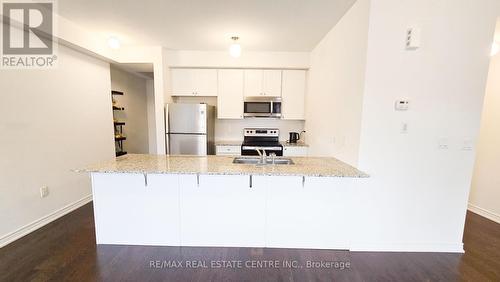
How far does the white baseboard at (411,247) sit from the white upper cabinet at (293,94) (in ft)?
7.96

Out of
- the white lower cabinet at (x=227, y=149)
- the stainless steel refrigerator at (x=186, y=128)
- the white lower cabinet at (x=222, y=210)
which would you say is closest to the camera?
the white lower cabinet at (x=222, y=210)

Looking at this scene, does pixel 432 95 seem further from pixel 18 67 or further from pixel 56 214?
pixel 56 214

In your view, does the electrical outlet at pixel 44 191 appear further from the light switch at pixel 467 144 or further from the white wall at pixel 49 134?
the light switch at pixel 467 144

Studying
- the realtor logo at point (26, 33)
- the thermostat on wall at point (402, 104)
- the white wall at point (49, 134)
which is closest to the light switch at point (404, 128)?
the thermostat on wall at point (402, 104)

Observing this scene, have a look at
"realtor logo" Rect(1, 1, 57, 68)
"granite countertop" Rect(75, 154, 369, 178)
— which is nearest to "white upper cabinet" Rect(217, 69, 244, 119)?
"granite countertop" Rect(75, 154, 369, 178)

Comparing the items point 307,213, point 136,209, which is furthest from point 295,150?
point 136,209

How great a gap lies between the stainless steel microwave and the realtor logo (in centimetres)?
284

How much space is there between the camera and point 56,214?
107 inches

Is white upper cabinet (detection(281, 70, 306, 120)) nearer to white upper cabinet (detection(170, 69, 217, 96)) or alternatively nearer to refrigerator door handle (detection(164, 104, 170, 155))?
white upper cabinet (detection(170, 69, 217, 96))

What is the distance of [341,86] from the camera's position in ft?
7.88

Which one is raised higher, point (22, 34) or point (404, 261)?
point (22, 34)

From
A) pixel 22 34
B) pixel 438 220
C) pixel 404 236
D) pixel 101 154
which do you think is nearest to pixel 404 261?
pixel 404 236

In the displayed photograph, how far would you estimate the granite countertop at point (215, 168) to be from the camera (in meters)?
1.91

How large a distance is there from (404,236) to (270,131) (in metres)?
2.62
